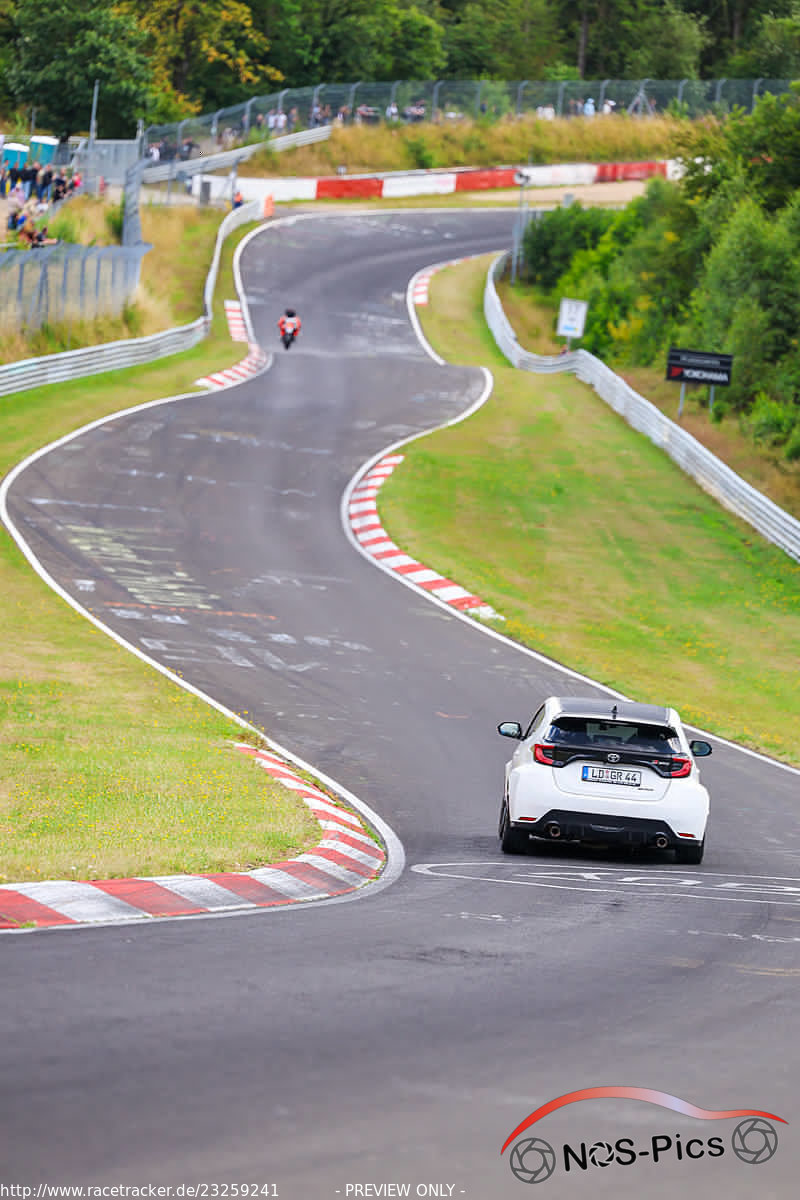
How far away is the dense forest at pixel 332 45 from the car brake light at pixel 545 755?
58.0 metres

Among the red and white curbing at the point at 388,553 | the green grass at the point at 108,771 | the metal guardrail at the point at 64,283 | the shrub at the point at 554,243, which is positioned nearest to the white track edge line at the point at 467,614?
the red and white curbing at the point at 388,553

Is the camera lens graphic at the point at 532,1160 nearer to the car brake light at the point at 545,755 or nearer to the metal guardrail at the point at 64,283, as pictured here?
the car brake light at the point at 545,755

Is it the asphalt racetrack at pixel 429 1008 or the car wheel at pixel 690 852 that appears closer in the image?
the asphalt racetrack at pixel 429 1008

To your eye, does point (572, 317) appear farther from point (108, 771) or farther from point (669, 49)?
point (669, 49)

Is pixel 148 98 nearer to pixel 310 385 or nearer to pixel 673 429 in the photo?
pixel 310 385

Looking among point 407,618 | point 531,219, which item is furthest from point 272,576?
point 531,219

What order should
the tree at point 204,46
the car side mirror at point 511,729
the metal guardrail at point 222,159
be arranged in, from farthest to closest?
the tree at point 204,46 → the metal guardrail at point 222,159 → the car side mirror at point 511,729

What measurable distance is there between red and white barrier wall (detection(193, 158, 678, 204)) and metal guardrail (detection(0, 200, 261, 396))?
22310 millimetres

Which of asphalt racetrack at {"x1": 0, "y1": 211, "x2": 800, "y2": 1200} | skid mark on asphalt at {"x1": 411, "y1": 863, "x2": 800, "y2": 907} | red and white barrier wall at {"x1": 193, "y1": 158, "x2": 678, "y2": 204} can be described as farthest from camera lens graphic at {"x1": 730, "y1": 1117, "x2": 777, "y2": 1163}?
red and white barrier wall at {"x1": 193, "y1": 158, "x2": 678, "y2": 204}

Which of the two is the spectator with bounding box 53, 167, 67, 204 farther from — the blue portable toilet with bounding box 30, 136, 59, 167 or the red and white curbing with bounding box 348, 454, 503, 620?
the red and white curbing with bounding box 348, 454, 503, 620

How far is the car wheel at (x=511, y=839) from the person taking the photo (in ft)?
43.1

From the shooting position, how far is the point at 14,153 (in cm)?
6069

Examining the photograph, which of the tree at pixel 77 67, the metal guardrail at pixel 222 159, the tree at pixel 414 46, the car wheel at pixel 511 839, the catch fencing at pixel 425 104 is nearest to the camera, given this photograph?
the car wheel at pixel 511 839

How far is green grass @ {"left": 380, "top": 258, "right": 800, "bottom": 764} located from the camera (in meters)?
24.5
